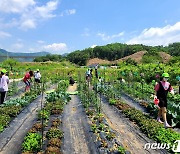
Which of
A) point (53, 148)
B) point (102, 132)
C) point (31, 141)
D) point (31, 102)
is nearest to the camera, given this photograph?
point (53, 148)

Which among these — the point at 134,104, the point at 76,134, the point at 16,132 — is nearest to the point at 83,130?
the point at 76,134

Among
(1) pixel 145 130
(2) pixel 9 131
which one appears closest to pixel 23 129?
(2) pixel 9 131

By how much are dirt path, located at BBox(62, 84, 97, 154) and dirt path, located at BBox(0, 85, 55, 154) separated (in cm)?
104

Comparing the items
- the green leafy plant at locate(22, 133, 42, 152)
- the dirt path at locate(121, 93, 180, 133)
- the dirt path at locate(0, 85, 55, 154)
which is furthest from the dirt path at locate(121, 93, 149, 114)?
the green leafy plant at locate(22, 133, 42, 152)

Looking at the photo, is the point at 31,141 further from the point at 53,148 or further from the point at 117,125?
the point at 117,125

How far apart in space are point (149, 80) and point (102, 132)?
17443 mm

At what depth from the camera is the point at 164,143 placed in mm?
6062

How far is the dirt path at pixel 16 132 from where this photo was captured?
605 centimetres

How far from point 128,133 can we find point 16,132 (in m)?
2.96

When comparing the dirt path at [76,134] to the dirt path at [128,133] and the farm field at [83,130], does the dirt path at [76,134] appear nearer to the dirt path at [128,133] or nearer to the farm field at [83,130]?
the farm field at [83,130]

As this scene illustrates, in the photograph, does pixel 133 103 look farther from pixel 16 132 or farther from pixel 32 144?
pixel 32 144

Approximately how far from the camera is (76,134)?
704 cm

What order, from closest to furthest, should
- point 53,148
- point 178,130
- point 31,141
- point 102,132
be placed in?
point 53,148, point 31,141, point 102,132, point 178,130

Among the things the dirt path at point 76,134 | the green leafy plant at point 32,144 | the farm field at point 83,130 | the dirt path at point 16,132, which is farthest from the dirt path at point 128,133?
the dirt path at point 16,132
